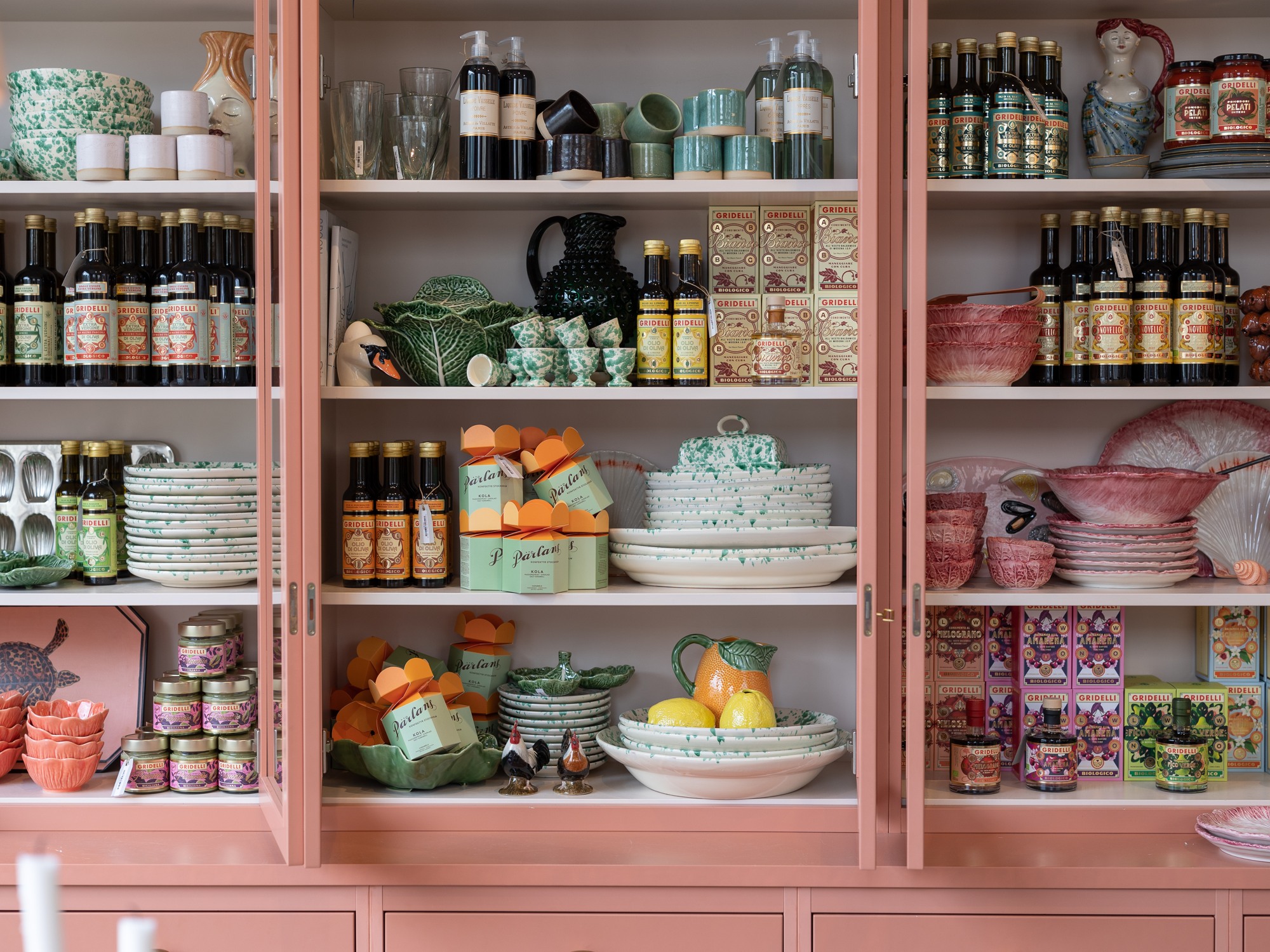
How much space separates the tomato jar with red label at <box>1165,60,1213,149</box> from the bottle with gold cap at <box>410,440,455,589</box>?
144 cm

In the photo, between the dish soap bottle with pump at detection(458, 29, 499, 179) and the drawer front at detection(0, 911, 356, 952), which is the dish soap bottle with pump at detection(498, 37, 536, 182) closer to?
the dish soap bottle with pump at detection(458, 29, 499, 179)

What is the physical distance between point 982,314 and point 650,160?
0.64 m

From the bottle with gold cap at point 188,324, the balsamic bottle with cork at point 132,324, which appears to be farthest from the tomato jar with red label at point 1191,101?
the balsamic bottle with cork at point 132,324

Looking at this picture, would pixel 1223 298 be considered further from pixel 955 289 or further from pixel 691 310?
pixel 691 310

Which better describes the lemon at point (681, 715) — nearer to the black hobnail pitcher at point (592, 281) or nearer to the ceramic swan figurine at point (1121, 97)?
the black hobnail pitcher at point (592, 281)

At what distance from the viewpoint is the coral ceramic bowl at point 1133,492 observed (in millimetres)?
1867

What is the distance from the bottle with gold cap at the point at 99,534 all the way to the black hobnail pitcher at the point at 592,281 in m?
0.87

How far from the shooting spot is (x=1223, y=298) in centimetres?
194

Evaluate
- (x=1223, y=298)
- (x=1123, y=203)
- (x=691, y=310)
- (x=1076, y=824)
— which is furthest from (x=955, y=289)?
(x=1076, y=824)

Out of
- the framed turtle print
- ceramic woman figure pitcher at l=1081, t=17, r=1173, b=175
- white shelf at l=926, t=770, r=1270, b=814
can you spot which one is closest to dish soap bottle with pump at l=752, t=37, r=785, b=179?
ceramic woman figure pitcher at l=1081, t=17, r=1173, b=175

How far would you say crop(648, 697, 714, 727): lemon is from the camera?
1870 mm

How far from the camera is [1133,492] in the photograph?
1880 mm

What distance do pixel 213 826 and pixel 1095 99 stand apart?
6.78 feet

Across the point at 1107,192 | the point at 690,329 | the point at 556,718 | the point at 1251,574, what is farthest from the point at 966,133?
the point at 556,718
